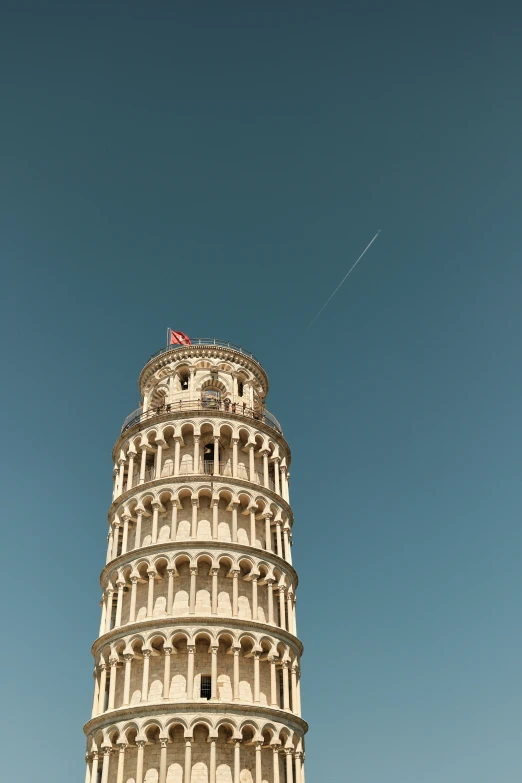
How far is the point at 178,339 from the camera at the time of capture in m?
61.9

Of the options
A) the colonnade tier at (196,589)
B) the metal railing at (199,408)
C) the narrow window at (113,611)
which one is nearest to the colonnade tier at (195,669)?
the colonnade tier at (196,589)

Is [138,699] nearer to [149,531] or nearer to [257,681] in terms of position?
[257,681]

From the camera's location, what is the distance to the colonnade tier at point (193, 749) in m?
41.2

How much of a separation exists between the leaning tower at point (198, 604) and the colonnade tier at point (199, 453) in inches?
4.0

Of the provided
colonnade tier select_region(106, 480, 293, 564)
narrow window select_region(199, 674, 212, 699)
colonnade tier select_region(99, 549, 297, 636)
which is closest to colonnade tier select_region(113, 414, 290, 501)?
colonnade tier select_region(106, 480, 293, 564)

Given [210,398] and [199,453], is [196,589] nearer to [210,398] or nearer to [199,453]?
[199,453]

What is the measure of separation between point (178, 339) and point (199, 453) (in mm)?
13021

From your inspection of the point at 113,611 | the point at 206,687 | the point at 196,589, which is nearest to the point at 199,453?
the point at 196,589

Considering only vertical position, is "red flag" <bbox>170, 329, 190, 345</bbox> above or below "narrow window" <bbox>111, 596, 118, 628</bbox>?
above

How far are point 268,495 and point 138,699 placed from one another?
51.7 feet

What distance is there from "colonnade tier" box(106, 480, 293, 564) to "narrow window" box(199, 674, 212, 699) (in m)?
8.25

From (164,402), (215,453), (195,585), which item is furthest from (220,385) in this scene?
(195,585)

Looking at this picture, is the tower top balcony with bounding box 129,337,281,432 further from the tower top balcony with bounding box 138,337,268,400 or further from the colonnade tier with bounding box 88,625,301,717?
the colonnade tier with bounding box 88,625,301,717

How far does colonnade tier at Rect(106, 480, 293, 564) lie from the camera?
49531 mm
